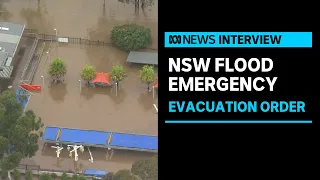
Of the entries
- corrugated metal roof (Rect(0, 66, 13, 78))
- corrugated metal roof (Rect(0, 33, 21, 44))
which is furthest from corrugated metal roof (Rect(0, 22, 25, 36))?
corrugated metal roof (Rect(0, 66, 13, 78))

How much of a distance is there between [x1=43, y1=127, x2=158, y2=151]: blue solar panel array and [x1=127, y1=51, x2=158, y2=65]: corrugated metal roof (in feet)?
22.3

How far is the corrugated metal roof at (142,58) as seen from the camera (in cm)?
3547

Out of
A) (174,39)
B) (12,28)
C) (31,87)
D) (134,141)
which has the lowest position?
(134,141)

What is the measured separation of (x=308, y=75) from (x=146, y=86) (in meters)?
25.4

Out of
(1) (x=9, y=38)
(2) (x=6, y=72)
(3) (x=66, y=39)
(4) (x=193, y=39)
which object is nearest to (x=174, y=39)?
(4) (x=193, y=39)

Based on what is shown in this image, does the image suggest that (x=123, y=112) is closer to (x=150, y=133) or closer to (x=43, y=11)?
(x=150, y=133)

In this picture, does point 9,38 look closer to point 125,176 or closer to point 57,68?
point 57,68

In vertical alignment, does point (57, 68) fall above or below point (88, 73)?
above

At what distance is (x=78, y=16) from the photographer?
4094 cm

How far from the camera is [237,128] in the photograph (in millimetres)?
9578

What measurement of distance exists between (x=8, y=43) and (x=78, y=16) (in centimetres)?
683

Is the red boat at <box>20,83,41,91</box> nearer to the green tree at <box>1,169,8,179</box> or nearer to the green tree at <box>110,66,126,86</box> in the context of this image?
the green tree at <box>110,66,126,86</box>

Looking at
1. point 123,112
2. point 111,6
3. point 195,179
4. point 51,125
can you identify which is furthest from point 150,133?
point 195,179

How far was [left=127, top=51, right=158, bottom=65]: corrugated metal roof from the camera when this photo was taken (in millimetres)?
35469
